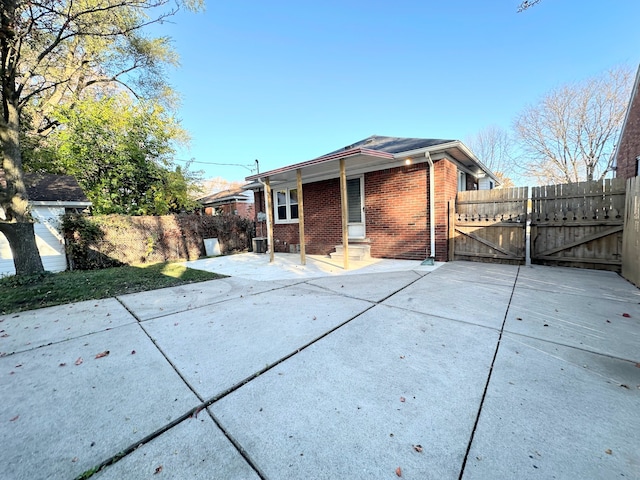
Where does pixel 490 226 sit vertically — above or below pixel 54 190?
below

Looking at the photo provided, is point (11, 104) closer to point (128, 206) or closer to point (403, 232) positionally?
point (128, 206)

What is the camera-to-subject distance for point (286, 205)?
1034cm

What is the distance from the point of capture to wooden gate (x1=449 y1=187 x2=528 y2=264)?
6473 millimetres

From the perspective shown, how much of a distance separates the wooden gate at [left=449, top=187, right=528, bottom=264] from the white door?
2642 mm

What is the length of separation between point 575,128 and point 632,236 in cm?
1903

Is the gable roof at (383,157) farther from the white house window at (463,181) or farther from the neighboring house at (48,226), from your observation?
the neighboring house at (48,226)

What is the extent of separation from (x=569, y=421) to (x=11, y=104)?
31.7 ft

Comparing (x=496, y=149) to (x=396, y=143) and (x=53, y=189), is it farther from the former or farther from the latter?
(x=53, y=189)

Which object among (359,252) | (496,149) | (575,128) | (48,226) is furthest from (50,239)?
(496,149)

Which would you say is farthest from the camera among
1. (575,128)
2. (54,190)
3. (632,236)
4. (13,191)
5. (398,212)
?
(575,128)

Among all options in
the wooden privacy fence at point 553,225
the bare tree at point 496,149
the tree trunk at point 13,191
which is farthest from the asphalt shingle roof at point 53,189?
the bare tree at point 496,149

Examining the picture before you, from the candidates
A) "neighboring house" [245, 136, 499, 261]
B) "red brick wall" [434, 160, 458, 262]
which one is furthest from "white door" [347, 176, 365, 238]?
"red brick wall" [434, 160, 458, 262]

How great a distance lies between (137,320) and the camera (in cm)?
363

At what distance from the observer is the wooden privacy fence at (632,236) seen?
14.6 ft
